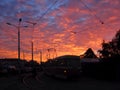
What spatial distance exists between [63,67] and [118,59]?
781 cm

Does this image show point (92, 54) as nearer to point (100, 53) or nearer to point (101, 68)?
point (100, 53)

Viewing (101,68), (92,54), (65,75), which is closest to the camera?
(65,75)

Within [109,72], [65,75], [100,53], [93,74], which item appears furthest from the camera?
[100,53]

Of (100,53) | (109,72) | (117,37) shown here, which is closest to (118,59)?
(109,72)

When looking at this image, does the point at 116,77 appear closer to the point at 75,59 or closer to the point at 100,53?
the point at 75,59

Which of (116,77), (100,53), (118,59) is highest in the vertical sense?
(100,53)

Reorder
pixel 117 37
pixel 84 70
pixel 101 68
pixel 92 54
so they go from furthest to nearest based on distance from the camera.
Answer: pixel 92 54, pixel 117 37, pixel 84 70, pixel 101 68

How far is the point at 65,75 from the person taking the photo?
3619 centimetres

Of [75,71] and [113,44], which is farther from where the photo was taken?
[113,44]

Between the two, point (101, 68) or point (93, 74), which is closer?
point (101, 68)

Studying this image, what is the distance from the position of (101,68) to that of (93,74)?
14.8 ft

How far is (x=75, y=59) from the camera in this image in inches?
1481

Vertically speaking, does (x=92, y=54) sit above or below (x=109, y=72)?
above

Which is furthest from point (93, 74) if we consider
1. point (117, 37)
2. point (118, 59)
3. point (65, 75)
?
point (117, 37)
